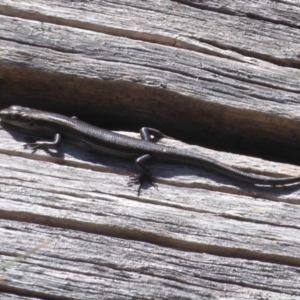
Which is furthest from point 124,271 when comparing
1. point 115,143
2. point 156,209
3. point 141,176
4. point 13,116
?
point 13,116

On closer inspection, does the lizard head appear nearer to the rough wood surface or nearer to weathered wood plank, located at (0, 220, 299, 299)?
the rough wood surface

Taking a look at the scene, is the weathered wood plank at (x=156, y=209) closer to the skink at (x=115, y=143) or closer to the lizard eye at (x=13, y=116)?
the skink at (x=115, y=143)

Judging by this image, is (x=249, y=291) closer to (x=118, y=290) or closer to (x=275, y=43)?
(x=118, y=290)

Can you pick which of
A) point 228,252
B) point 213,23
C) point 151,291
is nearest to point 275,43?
point 213,23

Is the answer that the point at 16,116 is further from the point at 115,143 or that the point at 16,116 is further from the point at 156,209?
the point at 156,209

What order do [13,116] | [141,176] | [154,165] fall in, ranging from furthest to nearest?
[13,116], [154,165], [141,176]

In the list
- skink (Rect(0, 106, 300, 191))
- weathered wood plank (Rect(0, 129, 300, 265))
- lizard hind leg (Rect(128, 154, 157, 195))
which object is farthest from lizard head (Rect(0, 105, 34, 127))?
lizard hind leg (Rect(128, 154, 157, 195))

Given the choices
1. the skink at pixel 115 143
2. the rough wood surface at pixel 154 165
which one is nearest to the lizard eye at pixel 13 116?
the skink at pixel 115 143
